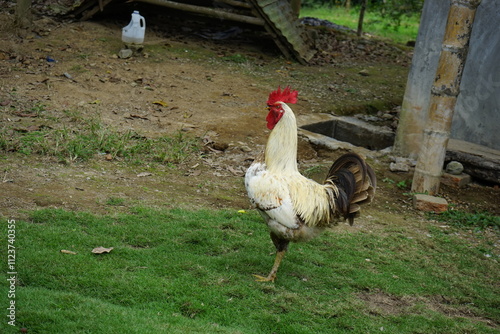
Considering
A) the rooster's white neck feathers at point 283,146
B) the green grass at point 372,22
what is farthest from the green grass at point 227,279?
the green grass at point 372,22

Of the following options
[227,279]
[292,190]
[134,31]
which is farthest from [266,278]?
[134,31]

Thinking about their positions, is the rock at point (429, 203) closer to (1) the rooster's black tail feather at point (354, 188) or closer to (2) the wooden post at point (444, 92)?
(2) the wooden post at point (444, 92)

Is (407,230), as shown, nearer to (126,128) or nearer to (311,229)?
(311,229)

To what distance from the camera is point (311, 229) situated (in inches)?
205

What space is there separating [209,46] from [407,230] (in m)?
8.70

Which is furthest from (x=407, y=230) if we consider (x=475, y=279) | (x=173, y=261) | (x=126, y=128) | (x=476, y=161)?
(x=126, y=128)

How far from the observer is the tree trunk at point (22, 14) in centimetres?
1227

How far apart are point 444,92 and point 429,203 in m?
1.41

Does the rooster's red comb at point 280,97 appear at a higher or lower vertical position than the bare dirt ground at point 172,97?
higher

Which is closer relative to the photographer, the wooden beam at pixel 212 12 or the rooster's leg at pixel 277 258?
the rooster's leg at pixel 277 258

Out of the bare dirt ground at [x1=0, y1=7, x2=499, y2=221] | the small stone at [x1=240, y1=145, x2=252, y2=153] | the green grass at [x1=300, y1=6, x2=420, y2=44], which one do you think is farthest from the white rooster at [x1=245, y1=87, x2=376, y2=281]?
the green grass at [x1=300, y1=6, x2=420, y2=44]

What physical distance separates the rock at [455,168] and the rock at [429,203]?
0.97 m

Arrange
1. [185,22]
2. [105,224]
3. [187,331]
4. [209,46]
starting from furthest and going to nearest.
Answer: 1. [185,22]
2. [209,46]
3. [105,224]
4. [187,331]

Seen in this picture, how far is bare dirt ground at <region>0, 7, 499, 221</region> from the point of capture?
688cm
